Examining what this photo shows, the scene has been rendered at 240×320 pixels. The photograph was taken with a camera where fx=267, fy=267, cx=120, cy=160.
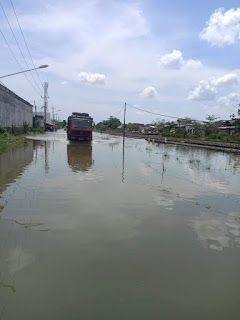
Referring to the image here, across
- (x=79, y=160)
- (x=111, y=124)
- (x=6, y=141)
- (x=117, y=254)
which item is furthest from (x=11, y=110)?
(x=111, y=124)

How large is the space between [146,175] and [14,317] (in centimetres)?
937

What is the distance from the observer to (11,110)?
108 ft

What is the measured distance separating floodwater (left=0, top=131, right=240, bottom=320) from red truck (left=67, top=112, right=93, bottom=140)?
2197 cm

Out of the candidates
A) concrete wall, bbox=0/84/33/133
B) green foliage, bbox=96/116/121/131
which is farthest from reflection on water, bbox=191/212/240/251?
green foliage, bbox=96/116/121/131

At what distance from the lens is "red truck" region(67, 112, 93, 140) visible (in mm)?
30312

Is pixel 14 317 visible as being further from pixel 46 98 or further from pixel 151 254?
pixel 46 98

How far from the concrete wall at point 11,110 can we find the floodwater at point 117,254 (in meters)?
22.4

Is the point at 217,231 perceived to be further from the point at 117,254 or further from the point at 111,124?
the point at 111,124

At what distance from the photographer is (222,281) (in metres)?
3.89

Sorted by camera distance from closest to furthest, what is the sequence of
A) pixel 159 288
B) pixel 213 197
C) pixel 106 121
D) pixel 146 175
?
pixel 159 288 < pixel 213 197 < pixel 146 175 < pixel 106 121

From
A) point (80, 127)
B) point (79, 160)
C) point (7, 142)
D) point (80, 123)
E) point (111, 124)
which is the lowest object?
point (79, 160)

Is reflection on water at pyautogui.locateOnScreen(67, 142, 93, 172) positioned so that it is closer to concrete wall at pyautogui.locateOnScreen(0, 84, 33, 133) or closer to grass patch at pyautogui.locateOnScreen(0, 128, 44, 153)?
grass patch at pyautogui.locateOnScreen(0, 128, 44, 153)

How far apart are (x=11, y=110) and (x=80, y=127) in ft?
31.4

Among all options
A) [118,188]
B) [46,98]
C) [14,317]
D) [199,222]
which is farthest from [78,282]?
[46,98]
